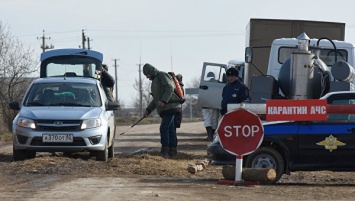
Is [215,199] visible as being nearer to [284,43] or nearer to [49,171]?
[49,171]

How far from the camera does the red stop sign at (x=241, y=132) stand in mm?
13594

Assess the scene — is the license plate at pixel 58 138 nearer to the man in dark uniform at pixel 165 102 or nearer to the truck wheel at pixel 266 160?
the man in dark uniform at pixel 165 102

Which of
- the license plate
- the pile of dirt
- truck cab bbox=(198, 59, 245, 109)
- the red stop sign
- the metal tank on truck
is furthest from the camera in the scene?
truck cab bbox=(198, 59, 245, 109)

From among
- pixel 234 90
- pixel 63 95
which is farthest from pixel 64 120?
pixel 234 90

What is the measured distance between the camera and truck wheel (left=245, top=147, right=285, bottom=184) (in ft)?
46.9

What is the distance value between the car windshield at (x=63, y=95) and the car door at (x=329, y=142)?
17.4 ft

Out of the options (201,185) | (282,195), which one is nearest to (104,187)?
(201,185)

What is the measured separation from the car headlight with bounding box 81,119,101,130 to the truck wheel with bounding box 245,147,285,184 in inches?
154

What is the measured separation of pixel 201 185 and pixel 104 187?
1460mm

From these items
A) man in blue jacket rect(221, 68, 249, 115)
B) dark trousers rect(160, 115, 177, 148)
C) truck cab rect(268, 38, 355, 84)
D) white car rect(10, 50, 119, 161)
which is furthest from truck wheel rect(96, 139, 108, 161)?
truck cab rect(268, 38, 355, 84)

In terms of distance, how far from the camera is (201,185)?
13414mm

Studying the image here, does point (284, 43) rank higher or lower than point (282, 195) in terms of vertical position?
higher

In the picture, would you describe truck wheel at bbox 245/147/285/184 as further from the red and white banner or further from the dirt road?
the red and white banner

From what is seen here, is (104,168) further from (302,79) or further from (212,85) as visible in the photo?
(212,85)
